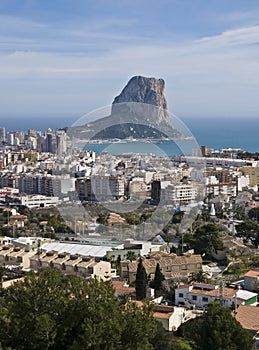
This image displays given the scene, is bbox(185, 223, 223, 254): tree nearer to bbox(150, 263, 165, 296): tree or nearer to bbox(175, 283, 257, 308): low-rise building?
bbox(150, 263, 165, 296): tree

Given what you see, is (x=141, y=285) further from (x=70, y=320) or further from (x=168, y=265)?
(x=70, y=320)

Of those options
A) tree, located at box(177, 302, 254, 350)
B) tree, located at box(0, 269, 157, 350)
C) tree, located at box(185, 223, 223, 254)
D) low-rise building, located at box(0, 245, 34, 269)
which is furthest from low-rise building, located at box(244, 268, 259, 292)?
tree, located at box(0, 269, 157, 350)

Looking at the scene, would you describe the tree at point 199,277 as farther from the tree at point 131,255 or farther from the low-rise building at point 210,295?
the tree at point 131,255

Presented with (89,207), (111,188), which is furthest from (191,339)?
(111,188)

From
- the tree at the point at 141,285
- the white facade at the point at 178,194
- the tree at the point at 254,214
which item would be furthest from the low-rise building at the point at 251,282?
the white facade at the point at 178,194

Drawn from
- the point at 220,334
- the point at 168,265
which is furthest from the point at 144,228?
the point at 220,334

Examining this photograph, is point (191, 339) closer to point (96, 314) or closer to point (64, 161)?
point (96, 314)
